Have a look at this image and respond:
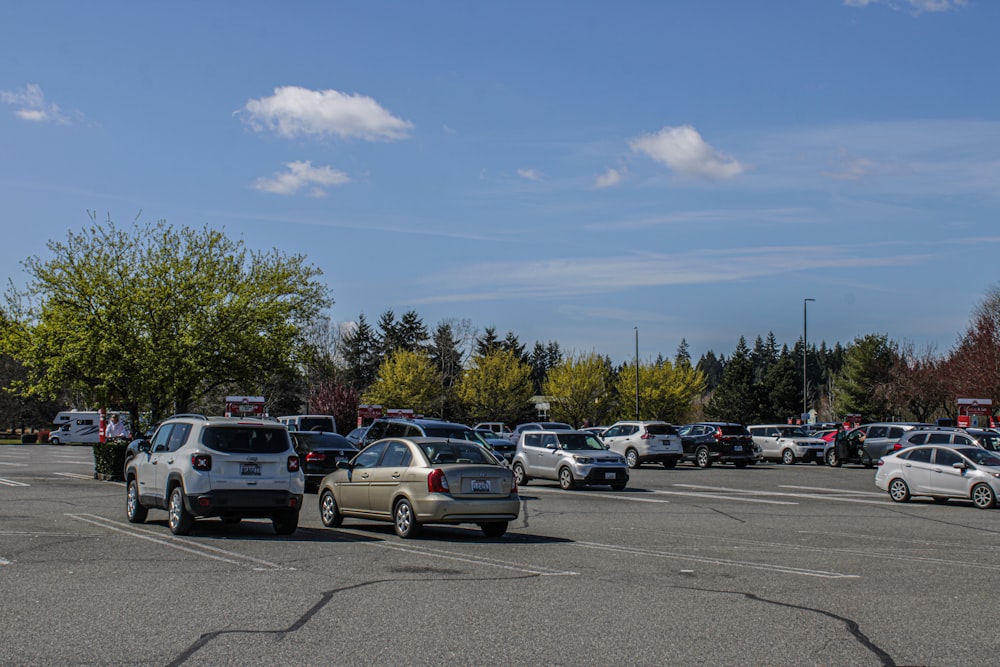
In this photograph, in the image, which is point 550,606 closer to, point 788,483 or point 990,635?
point 990,635

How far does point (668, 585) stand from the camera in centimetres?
1062

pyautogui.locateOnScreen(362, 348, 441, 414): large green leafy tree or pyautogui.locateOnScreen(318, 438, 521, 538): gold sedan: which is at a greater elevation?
pyautogui.locateOnScreen(362, 348, 441, 414): large green leafy tree

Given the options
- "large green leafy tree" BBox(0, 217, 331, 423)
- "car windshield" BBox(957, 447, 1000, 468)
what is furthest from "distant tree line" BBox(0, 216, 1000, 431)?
"car windshield" BBox(957, 447, 1000, 468)

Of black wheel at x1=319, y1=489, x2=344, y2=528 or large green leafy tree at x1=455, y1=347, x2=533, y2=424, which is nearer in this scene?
black wheel at x1=319, y1=489, x2=344, y2=528

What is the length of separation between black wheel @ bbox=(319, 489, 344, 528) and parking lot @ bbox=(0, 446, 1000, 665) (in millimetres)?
183

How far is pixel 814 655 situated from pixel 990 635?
71.0 inches

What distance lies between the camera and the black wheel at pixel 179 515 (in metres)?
14.7

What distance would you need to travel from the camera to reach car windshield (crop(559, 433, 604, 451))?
1083 inches

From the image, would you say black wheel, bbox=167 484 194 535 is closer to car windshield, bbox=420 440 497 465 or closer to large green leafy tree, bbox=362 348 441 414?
car windshield, bbox=420 440 497 465

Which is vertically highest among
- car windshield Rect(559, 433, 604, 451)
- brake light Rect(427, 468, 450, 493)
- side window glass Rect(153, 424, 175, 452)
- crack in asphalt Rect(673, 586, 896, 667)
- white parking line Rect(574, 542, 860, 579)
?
side window glass Rect(153, 424, 175, 452)

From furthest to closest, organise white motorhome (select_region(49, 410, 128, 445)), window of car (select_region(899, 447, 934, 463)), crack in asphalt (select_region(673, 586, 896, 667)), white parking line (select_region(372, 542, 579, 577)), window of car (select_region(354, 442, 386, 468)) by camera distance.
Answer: white motorhome (select_region(49, 410, 128, 445)) → window of car (select_region(899, 447, 934, 463)) → window of car (select_region(354, 442, 386, 468)) → white parking line (select_region(372, 542, 579, 577)) → crack in asphalt (select_region(673, 586, 896, 667))

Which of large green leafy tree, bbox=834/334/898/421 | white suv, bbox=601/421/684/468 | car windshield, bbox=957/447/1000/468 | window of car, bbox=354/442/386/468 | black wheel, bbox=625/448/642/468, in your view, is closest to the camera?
window of car, bbox=354/442/386/468

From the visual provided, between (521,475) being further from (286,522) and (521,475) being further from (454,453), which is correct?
(286,522)

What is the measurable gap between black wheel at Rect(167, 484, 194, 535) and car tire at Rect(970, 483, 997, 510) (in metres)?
16.4
